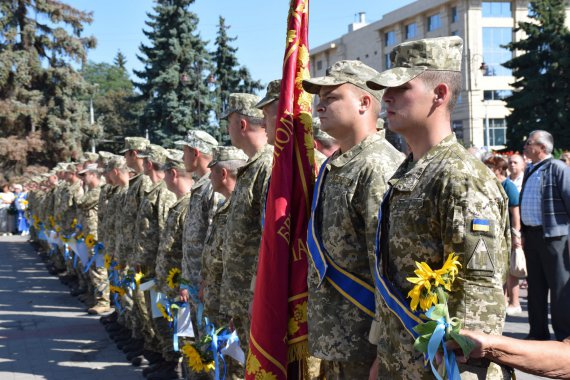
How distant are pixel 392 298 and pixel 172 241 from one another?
389 centimetres

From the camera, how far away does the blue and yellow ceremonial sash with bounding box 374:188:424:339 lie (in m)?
2.55

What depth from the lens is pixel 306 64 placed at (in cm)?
393

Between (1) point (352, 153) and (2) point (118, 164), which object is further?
(2) point (118, 164)

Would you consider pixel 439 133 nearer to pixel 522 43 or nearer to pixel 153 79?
pixel 153 79

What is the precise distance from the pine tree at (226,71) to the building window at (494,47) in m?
27.7

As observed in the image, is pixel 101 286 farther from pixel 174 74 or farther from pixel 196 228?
pixel 174 74

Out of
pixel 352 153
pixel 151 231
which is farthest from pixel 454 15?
pixel 352 153

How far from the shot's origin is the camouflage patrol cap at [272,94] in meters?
4.27

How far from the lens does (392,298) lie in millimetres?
2666

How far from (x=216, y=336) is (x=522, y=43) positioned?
125 feet

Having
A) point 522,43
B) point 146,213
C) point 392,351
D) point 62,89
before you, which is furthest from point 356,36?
point 392,351

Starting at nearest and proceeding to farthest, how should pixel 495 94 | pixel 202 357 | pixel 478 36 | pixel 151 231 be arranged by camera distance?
pixel 202 357, pixel 151 231, pixel 478 36, pixel 495 94

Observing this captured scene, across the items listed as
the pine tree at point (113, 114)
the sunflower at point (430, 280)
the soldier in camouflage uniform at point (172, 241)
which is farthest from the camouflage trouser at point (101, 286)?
the pine tree at point (113, 114)

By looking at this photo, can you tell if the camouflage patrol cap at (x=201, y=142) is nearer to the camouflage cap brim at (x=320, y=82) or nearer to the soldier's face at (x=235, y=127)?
the soldier's face at (x=235, y=127)
